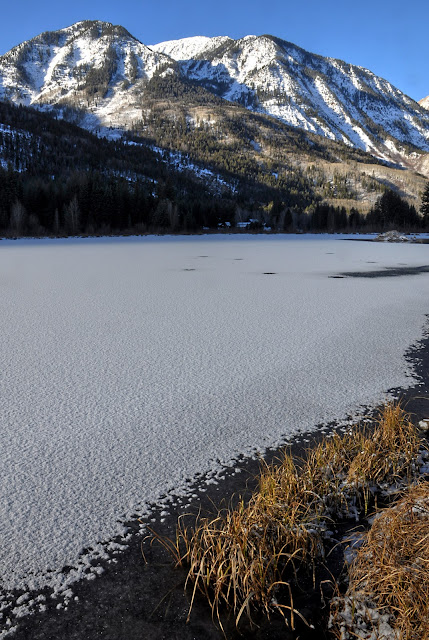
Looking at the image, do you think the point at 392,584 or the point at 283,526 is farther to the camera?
the point at 283,526

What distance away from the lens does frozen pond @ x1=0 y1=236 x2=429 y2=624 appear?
304cm

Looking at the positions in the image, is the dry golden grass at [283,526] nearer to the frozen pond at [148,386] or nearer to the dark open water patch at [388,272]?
the frozen pond at [148,386]

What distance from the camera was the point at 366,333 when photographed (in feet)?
25.6

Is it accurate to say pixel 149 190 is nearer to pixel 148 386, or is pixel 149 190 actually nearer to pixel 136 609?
pixel 148 386

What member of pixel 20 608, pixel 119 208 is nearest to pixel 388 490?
pixel 20 608

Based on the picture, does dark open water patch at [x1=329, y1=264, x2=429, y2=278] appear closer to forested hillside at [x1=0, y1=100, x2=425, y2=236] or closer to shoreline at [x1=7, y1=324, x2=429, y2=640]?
shoreline at [x1=7, y1=324, x2=429, y2=640]

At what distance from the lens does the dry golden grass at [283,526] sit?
238 cm

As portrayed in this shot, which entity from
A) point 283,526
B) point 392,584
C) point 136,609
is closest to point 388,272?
point 283,526

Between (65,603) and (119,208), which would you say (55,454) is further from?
(119,208)

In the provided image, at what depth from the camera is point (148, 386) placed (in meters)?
5.20

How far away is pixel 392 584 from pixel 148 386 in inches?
137

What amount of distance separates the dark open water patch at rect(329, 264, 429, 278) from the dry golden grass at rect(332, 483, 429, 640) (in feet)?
45.0

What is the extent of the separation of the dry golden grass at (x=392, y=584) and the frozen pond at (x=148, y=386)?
140cm

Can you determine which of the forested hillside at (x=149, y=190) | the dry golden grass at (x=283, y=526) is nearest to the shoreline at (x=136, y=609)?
the dry golden grass at (x=283, y=526)
